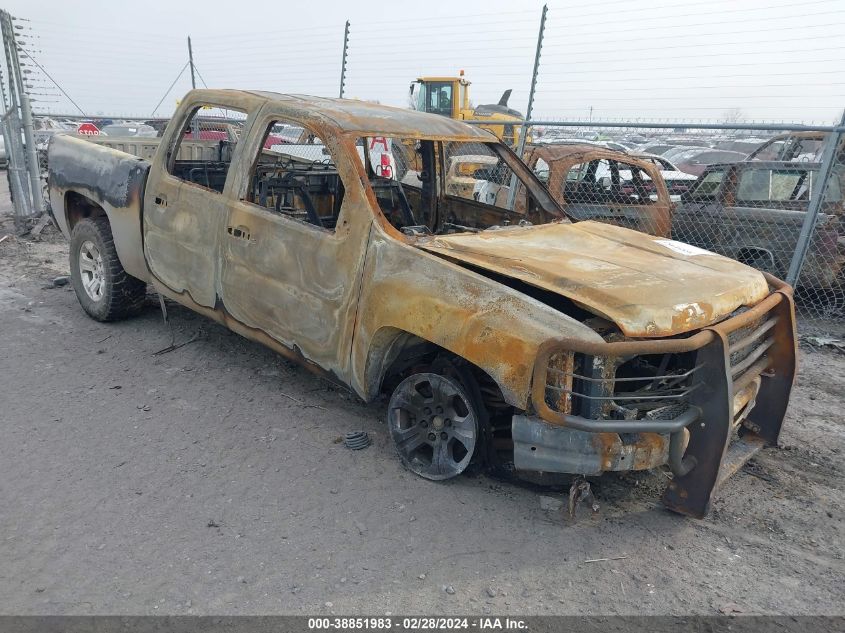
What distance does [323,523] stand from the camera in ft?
9.96

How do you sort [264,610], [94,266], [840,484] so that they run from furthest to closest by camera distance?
[94,266]
[840,484]
[264,610]

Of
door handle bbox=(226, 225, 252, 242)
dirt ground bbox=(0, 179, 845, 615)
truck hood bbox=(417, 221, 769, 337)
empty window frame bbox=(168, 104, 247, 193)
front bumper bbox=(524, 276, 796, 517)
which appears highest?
empty window frame bbox=(168, 104, 247, 193)

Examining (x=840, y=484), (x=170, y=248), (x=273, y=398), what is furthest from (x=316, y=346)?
(x=840, y=484)

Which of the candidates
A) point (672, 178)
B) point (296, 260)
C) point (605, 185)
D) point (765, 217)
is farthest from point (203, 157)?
point (672, 178)

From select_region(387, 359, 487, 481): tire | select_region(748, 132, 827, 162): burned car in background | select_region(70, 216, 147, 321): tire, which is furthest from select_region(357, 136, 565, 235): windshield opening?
select_region(748, 132, 827, 162): burned car in background

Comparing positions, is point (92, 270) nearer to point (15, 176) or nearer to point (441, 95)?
point (15, 176)

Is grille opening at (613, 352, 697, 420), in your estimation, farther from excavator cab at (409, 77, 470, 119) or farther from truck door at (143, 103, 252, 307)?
excavator cab at (409, 77, 470, 119)

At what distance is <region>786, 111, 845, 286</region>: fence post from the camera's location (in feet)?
19.0

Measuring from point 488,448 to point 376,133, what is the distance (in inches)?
73.9

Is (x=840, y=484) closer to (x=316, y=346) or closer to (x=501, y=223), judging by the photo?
(x=501, y=223)

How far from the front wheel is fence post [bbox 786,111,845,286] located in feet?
14.8

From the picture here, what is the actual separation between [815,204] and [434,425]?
184 inches

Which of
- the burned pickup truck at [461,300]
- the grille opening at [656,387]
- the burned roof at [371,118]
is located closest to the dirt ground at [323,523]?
the burned pickup truck at [461,300]

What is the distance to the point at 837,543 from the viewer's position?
3.05 metres
